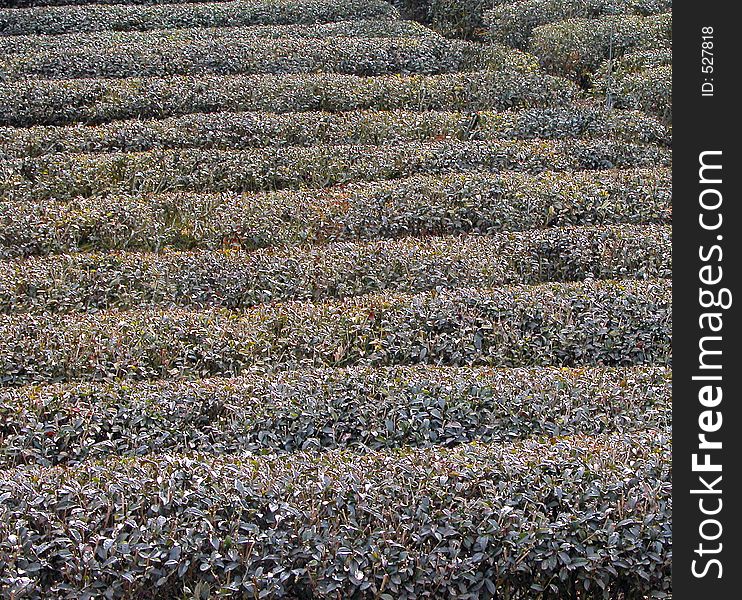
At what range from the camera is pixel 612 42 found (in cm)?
1353

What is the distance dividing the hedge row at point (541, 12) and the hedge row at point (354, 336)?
29.5 ft

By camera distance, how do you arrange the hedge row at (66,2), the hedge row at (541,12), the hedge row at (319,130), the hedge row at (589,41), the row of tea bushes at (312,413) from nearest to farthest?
the row of tea bushes at (312,413) → the hedge row at (319,130) → the hedge row at (589,41) → the hedge row at (541,12) → the hedge row at (66,2)

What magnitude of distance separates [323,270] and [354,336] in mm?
1256

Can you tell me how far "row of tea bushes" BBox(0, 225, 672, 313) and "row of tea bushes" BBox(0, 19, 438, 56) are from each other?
722 centimetres

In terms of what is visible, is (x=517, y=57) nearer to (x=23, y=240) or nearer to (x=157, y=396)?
(x=23, y=240)

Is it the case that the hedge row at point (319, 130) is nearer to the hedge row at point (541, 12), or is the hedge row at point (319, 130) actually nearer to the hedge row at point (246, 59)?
the hedge row at point (246, 59)

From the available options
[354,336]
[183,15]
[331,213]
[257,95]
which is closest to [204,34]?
[183,15]

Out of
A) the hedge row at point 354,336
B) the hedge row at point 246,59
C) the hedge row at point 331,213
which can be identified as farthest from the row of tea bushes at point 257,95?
the hedge row at point 354,336

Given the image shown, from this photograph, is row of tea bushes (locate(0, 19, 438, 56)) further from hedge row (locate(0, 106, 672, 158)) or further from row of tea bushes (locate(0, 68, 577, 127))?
hedge row (locate(0, 106, 672, 158))

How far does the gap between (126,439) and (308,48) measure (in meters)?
9.77

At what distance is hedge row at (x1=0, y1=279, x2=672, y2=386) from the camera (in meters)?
6.28

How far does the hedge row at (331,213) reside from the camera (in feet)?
28.4

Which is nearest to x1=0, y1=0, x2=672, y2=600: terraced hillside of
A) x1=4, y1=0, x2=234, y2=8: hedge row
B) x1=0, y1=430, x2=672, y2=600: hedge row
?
x1=0, y1=430, x2=672, y2=600: hedge row
